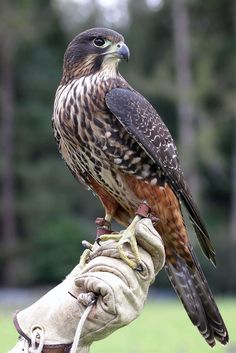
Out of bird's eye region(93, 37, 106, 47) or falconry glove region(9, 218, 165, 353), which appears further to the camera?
bird's eye region(93, 37, 106, 47)

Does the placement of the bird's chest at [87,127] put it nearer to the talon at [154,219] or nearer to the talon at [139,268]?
the talon at [154,219]

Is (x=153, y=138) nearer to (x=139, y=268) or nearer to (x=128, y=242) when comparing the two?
(x=128, y=242)

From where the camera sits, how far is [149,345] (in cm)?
923

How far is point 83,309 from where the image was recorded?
2.76 m

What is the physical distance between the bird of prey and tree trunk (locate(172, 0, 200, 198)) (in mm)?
18997

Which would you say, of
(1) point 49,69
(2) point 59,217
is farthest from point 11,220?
(1) point 49,69

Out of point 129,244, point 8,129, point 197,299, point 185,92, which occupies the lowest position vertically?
point 8,129

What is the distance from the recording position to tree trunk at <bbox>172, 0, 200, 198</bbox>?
22719mm

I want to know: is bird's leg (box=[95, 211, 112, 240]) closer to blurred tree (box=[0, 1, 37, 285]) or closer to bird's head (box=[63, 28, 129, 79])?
bird's head (box=[63, 28, 129, 79])

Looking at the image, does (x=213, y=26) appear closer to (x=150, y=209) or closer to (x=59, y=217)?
(x=59, y=217)

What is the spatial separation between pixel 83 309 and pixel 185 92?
2015cm

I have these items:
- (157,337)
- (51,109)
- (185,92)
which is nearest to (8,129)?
(51,109)

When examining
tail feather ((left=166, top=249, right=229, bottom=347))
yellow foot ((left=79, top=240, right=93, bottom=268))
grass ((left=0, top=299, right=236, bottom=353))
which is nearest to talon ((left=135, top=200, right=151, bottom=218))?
yellow foot ((left=79, top=240, right=93, bottom=268))

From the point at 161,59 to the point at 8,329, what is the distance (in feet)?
52.7
